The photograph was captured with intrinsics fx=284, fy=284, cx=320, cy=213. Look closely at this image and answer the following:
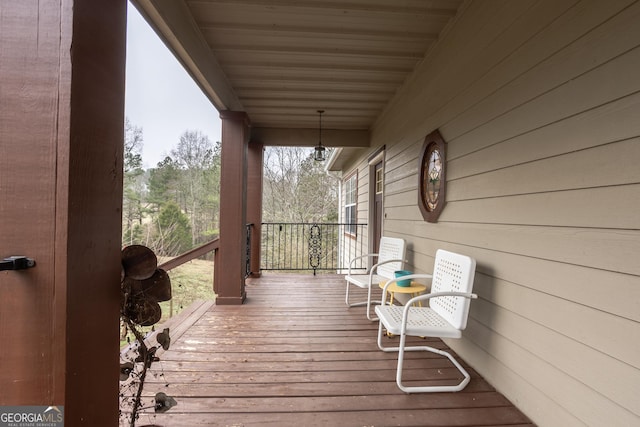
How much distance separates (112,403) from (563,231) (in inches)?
76.8

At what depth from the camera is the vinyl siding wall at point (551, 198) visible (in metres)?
1.06

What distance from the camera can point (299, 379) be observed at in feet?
6.01

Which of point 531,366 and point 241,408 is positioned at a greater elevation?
point 531,366

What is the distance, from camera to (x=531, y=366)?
58.1 inches

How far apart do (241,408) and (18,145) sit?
1540mm

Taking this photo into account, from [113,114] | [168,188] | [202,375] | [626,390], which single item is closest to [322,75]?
[113,114]

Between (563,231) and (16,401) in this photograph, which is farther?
(563,231)

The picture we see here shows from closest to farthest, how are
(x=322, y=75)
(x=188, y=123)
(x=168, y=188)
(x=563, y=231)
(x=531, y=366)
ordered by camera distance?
(x=563, y=231)
(x=531, y=366)
(x=322, y=75)
(x=168, y=188)
(x=188, y=123)

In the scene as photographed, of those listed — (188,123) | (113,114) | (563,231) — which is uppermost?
(188,123)

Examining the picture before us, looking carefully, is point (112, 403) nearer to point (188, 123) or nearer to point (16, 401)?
point (16, 401)

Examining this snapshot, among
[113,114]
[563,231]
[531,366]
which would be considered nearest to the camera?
[113,114]

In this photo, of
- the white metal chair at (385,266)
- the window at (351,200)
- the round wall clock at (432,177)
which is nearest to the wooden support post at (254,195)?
the white metal chair at (385,266)

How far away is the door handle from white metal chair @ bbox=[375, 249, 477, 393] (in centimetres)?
166

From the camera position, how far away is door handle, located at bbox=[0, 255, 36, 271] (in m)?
0.72
